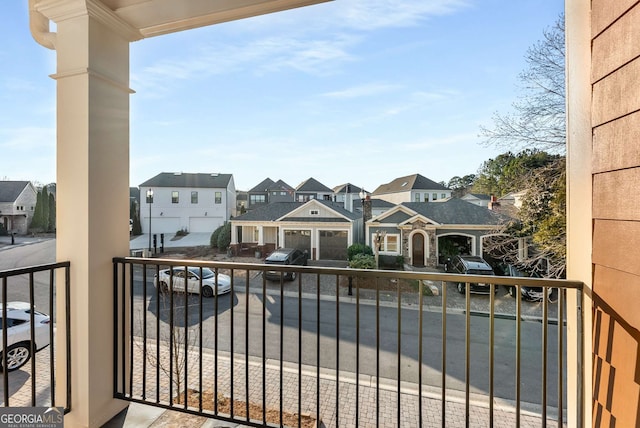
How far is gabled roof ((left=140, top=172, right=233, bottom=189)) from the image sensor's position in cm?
273

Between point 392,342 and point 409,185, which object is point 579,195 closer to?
point 409,185

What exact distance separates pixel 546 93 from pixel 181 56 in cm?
283

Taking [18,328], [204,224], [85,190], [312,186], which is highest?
[312,186]

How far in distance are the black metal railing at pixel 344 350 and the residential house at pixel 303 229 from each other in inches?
9.8

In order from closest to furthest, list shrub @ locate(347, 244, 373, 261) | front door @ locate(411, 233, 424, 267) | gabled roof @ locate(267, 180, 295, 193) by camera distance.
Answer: front door @ locate(411, 233, 424, 267), shrub @ locate(347, 244, 373, 261), gabled roof @ locate(267, 180, 295, 193)

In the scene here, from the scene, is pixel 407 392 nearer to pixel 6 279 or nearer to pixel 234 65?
pixel 6 279

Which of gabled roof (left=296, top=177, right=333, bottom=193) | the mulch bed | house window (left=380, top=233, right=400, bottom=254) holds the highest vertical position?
gabled roof (left=296, top=177, right=333, bottom=193)

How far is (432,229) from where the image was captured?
200cm

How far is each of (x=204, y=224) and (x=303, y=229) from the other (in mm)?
920

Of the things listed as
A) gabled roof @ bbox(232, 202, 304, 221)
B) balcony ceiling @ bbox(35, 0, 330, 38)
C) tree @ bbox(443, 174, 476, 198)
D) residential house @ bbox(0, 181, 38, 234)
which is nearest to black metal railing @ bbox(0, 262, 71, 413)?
residential house @ bbox(0, 181, 38, 234)

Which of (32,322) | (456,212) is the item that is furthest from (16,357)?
(456,212)

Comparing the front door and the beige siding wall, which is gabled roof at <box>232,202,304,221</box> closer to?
the front door

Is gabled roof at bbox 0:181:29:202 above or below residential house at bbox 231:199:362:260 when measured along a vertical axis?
above

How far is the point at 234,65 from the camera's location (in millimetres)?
2678
